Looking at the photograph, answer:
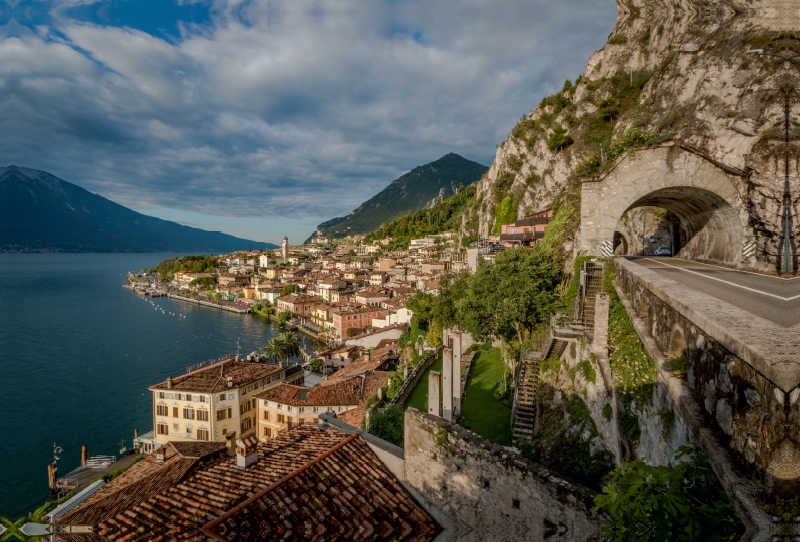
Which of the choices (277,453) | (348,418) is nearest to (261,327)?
(348,418)

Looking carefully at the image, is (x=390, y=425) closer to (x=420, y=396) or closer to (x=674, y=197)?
(x=420, y=396)

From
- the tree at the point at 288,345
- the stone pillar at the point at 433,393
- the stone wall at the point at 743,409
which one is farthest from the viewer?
the tree at the point at 288,345

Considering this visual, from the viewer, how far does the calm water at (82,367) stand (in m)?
25.0

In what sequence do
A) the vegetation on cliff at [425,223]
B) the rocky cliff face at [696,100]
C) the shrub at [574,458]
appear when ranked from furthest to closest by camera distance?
1. the vegetation on cliff at [425,223]
2. the rocky cliff face at [696,100]
3. the shrub at [574,458]

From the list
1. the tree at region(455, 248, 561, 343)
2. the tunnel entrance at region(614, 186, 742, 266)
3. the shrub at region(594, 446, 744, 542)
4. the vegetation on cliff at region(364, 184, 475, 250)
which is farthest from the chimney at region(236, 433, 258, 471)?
the vegetation on cliff at region(364, 184, 475, 250)

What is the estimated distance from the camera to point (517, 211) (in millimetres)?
45000

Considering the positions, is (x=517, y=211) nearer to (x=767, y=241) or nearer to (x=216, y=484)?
(x=767, y=241)

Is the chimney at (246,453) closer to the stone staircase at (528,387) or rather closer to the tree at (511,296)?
the stone staircase at (528,387)

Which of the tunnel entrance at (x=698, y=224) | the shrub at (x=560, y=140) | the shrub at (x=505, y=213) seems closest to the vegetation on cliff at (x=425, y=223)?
the shrub at (x=505, y=213)

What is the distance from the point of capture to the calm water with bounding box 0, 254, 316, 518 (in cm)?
2495

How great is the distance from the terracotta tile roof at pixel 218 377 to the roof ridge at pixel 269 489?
2012 cm

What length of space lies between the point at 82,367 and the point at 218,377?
2533 cm

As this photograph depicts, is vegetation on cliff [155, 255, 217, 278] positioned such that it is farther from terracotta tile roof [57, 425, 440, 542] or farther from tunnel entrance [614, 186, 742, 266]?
terracotta tile roof [57, 425, 440, 542]

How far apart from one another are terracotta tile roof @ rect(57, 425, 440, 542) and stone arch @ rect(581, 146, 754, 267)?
26.9 ft
